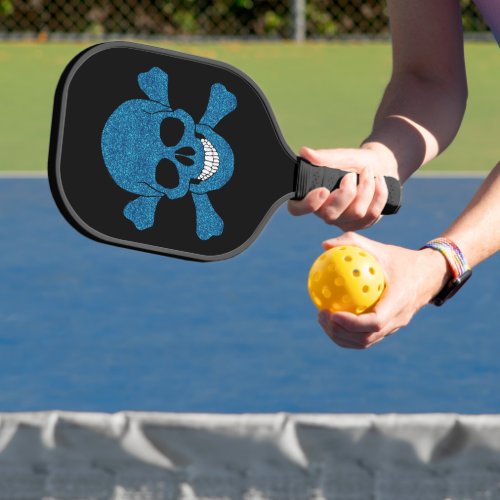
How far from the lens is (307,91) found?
10.2m

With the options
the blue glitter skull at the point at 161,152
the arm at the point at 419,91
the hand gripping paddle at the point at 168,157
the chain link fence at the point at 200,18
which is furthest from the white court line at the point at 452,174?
the chain link fence at the point at 200,18

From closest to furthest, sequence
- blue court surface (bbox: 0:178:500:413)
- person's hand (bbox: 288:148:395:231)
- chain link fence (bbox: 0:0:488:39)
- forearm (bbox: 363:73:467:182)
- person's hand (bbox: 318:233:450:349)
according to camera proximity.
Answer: person's hand (bbox: 318:233:450:349) < person's hand (bbox: 288:148:395:231) < forearm (bbox: 363:73:467:182) < blue court surface (bbox: 0:178:500:413) < chain link fence (bbox: 0:0:488:39)

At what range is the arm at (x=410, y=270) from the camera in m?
2.02

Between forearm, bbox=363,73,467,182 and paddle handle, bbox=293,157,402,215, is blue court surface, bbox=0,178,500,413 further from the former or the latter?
paddle handle, bbox=293,157,402,215

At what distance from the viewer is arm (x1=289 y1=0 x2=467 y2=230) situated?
99.0 inches

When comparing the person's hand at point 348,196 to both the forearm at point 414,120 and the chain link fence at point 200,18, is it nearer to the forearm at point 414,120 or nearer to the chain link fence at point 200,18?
the forearm at point 414,120

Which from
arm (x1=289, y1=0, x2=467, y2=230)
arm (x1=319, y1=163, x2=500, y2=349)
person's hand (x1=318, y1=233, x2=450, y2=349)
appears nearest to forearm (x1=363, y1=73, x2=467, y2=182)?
arm (x1=289, y1=0, x2=467, y2=230)

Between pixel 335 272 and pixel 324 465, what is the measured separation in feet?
1.30

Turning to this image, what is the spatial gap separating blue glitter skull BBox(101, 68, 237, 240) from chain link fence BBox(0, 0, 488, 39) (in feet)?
35.2

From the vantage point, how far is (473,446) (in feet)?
7.83

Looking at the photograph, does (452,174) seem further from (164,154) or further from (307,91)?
(164,154)

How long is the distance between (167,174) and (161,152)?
0.12 ft

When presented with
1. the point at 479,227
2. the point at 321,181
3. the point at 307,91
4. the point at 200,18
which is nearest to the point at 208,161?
the point at 321,181

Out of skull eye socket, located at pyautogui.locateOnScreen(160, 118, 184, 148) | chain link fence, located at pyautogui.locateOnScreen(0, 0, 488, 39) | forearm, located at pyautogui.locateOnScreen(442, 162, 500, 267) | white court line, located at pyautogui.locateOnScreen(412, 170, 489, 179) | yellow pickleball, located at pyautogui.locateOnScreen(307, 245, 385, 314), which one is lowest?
chain link fence, located at pyautogui.locateOnScreen(0, 0, 488, 39)
